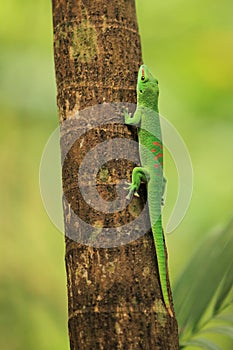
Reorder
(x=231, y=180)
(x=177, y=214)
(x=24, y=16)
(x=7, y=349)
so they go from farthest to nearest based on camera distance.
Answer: (x=231, y=180)
(x=24, y=16)
(x=7, y=349)
(x=177, y=214)

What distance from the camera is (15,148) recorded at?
532 centimetres

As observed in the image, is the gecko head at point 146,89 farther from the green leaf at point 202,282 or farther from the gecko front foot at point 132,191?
the green leaf at point 202,282

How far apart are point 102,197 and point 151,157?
0.45m

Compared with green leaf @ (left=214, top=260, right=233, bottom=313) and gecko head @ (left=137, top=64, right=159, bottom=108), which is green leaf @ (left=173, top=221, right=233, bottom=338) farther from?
gecko head @ (left=137, top=64, right=159, bottom=108)

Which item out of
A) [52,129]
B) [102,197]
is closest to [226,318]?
[102,197]

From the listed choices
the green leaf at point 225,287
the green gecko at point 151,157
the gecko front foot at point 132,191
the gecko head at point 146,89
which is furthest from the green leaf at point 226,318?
the gecko head at point 146,89

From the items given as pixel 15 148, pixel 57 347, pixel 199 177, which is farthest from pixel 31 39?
pixel 57 347

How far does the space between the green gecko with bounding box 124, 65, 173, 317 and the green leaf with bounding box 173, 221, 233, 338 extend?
1.85 feet

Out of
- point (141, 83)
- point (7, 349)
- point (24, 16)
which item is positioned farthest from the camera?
point (24, 16)

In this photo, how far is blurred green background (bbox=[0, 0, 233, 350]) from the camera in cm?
499

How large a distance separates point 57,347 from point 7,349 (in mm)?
389

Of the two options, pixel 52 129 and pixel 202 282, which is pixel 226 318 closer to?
pixel 202 282

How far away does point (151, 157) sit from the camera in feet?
8.38

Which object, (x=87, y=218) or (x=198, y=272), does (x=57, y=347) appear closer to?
(x=198, y=272)
